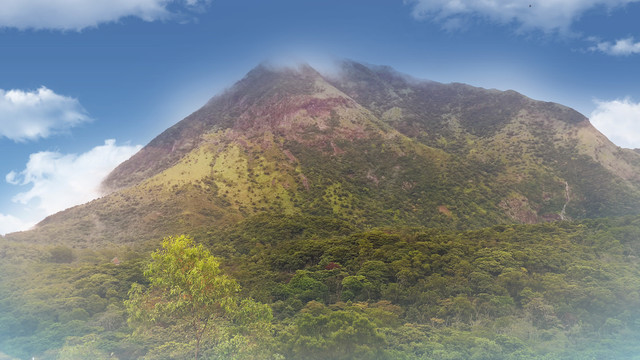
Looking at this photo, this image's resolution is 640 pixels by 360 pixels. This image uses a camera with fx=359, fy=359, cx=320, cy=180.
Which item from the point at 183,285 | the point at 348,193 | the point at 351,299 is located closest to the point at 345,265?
the point at 351,299

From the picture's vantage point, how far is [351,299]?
73375 mm

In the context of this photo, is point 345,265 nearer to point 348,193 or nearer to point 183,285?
point 183,285

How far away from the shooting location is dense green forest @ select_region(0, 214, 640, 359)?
40.9 meters

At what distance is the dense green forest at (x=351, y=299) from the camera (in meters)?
40.9

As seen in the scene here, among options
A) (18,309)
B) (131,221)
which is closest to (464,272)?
(18,309)

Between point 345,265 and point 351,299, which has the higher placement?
point 345,265

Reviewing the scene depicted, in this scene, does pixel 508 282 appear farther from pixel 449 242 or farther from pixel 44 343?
pixel 44 343

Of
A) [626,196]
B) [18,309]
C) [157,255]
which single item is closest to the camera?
[157,255]

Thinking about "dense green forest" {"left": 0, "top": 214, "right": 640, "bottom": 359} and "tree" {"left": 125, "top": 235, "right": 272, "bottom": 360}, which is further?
"dense green forest" {"left": 0, "top": 214, "right": 640, "bottom": 359}

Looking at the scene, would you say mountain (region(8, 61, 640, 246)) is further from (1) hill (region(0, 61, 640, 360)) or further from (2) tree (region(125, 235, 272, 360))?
(2) tree (region(125, 235, 272, 360))

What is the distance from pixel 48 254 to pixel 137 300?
3897 inches

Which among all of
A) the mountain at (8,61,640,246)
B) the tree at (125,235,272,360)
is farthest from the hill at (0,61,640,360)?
the mountain at (8,61,640,246)

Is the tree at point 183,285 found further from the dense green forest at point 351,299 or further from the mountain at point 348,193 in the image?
the mountain at point 348,193

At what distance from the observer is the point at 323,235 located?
123750mm
